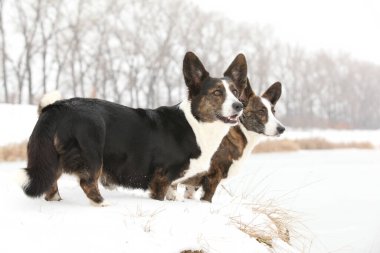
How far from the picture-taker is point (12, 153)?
13.1 m

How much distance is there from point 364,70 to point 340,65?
14.0 feet

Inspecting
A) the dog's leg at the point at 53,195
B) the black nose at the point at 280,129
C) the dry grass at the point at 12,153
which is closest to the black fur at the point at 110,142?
the dog's leg at the point at 53,195

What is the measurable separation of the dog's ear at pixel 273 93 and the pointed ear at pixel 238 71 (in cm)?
94

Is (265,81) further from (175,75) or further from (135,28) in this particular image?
(135,28)

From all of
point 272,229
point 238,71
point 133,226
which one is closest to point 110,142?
point 133,226

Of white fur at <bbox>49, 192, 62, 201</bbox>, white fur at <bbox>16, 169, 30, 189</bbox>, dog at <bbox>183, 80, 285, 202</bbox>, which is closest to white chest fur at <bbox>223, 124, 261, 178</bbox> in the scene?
dog at <bbox>183, 80, 285, 202</bbox>

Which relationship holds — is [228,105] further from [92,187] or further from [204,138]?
[92,187]

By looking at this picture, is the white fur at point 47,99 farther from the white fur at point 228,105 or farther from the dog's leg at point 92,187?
the white fur at point 228,105

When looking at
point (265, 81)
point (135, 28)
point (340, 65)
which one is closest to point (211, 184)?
point (135, 28)

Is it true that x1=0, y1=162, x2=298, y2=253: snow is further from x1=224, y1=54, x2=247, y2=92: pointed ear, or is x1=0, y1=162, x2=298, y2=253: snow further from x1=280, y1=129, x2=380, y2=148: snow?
x1=280, y1=129, x2=380, y2=148: snow

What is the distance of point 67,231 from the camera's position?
302cm

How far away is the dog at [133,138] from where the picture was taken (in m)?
3.48

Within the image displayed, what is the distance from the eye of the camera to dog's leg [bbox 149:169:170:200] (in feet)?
13.7

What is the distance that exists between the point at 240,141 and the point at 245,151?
0.12m
